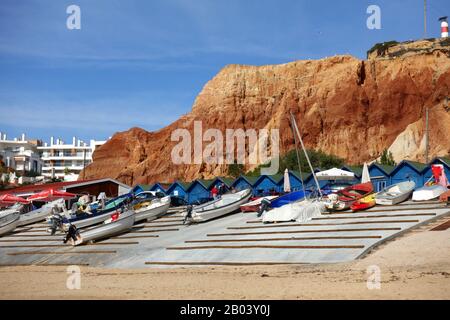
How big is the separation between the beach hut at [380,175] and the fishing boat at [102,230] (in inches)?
714

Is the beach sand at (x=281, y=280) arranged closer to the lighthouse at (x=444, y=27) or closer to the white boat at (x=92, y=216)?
the white boat at (x=92, y=216)

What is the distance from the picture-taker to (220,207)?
35125mm

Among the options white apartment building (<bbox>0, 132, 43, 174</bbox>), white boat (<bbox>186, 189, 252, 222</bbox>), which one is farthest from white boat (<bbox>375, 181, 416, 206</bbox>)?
white apartment building (<bbox>0, 132, 43, 174</bbox>)

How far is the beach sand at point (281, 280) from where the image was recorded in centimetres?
1431

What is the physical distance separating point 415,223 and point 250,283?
11.1m

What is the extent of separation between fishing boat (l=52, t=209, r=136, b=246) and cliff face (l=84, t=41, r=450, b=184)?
149 feet

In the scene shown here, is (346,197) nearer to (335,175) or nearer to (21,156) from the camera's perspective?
(335,175)

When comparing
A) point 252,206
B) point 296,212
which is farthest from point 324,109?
point 296,212

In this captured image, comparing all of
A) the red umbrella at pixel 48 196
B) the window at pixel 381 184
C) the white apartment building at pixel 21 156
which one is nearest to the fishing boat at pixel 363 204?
the window at pixel 381 184

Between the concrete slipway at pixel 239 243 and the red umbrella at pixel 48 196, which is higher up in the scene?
the red umbrella at pixel 48 196

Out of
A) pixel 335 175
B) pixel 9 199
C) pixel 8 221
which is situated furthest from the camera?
pixel 9 199

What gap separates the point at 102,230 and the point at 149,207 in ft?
20.1

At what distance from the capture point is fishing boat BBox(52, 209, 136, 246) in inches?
1238

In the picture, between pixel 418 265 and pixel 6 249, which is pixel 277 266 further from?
pixel 6 249
